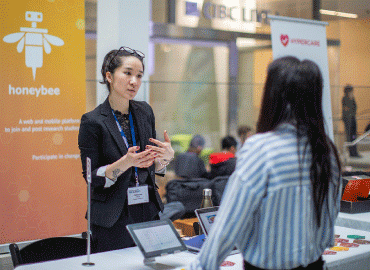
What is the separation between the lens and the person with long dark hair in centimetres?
117

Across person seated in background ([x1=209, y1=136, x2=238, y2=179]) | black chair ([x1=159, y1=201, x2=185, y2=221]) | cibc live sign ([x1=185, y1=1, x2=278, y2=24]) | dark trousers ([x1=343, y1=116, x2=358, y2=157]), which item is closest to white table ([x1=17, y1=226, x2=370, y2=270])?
black chair ([x1=159, y1=201, x2=185, y2=221])

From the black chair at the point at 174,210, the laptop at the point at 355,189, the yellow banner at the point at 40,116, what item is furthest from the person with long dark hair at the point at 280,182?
the black chair at the point at 174,210

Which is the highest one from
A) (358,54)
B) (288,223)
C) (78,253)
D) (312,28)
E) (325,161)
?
(358,54)

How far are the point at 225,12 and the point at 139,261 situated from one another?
6.33 metres

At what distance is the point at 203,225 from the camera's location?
1950 millimetres

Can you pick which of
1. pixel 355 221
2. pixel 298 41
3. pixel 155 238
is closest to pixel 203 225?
pixel 155 238

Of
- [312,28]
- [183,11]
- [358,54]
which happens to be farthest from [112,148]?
[358,54]

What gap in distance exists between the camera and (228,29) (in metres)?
7.70

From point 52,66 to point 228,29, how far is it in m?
5.01

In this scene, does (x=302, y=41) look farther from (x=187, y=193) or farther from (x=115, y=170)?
(x=115, y=170)

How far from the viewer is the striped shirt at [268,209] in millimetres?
1166

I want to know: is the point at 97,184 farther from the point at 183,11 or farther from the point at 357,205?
the point at 183,11

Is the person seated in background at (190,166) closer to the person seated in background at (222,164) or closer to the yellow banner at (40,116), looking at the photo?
the person seated in background at (222,164)

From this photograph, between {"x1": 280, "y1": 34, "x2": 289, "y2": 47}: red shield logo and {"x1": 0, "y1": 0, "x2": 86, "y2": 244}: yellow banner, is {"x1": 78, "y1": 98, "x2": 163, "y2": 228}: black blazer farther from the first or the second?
{"x1": 280, "y1": 34, "x2": 289, "y2": 47}: red shield logo
